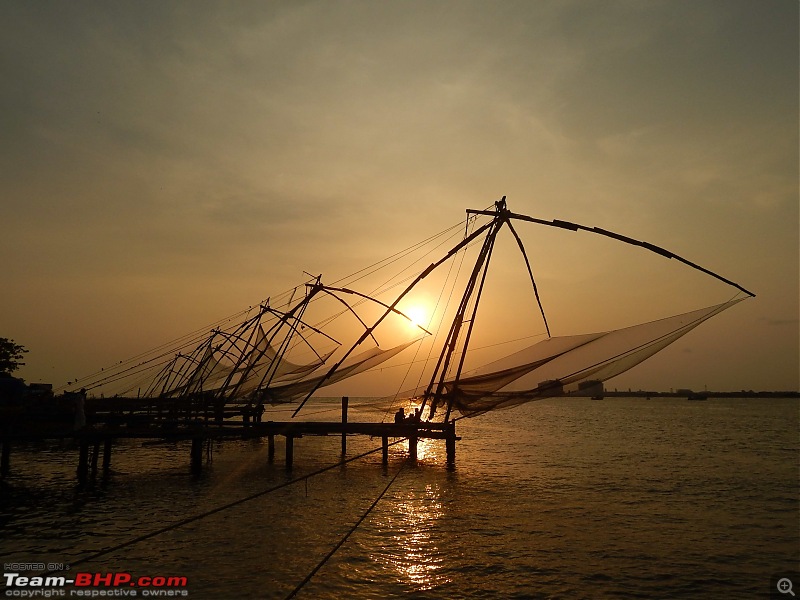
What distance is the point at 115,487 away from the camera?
16984 mm

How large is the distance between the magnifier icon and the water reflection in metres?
5.16

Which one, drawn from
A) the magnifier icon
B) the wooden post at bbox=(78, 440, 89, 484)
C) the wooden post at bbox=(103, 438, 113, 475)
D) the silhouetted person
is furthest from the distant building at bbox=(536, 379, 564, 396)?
the wooden post at bbox=(103, 438, 113, 475)

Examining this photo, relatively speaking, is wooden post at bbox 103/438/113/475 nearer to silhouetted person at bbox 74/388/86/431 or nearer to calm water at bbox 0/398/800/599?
calm water at bbox 0/398/800/599

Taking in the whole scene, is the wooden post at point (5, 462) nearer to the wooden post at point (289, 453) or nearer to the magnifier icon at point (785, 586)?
the wooden post at point (289, 453)

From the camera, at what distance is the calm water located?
9.09m

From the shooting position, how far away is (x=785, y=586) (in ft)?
29.7

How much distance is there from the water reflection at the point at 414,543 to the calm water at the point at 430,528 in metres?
0.05

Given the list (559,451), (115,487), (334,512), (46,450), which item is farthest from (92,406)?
(559,451)

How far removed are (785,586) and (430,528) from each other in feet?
20.8

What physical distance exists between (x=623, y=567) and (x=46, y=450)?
2707 centimetres

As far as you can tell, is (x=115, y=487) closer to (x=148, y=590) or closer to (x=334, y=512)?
(x=334, y=512)

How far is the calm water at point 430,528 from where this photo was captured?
358 inches

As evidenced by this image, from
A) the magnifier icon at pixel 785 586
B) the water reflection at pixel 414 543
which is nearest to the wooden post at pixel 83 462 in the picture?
the water reflection at pixel 414 543

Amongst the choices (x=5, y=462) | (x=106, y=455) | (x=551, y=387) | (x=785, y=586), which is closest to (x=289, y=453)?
(x=106, y=455)
